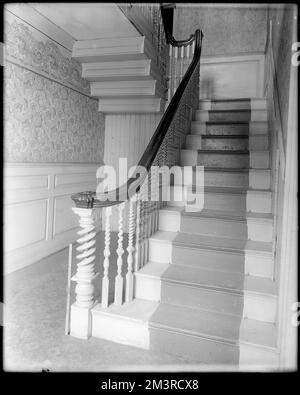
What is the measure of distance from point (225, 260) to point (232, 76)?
161 inches

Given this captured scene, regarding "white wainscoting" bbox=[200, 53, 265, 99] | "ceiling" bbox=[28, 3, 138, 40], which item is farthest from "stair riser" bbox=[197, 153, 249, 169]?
"white wainscoting" bbox=[200, 53, 265, 99]

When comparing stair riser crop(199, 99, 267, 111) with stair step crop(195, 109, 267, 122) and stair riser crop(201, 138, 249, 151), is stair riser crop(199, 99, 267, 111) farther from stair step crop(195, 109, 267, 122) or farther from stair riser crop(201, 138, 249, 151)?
stair riser crop(201, 138, 249, 151)

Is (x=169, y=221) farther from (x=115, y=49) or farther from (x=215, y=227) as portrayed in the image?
(x=115, y=49)

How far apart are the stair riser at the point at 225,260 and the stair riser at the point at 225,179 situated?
945mm

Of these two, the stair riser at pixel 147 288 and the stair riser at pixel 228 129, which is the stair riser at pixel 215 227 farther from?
the stair riser at pixel 228 129

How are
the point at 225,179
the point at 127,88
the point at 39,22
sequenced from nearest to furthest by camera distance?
the point at 225,179, the point at 39,22, the point at 127,88

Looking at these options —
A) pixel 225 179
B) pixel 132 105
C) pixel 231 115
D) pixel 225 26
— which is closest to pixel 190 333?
pixel 225 179

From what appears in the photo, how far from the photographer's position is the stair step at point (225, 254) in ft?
7.13

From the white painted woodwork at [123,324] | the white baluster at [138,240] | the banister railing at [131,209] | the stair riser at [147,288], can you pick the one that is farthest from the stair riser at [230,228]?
the white painted woodwork at [123,324]

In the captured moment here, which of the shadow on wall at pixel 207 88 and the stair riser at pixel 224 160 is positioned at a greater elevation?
the shadow on wall at pixel 207 88

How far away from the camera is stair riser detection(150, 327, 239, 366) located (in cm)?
174

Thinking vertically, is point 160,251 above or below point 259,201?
below

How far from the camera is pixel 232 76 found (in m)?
5.37
